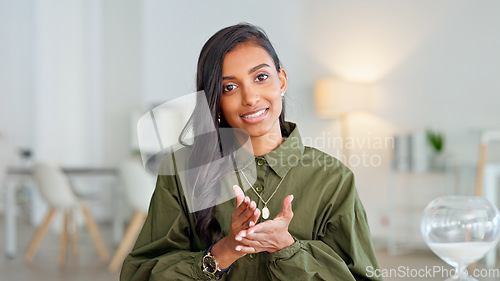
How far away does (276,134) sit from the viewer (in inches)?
38.7

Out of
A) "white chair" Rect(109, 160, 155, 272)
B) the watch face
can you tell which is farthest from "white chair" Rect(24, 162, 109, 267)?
the watch face

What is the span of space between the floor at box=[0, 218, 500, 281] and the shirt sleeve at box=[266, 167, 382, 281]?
5.39ft

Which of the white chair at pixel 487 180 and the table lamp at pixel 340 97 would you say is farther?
the table lamp at pixel 340 97

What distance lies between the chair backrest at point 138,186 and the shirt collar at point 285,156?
267 centimetres

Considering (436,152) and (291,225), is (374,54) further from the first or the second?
(291,225)

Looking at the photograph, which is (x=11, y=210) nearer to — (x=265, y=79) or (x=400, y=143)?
(x=400, y=143)

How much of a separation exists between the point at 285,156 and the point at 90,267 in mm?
3037

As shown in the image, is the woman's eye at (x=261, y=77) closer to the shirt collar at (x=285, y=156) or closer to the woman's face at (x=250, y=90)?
the woman's face at (x=250, y=90)

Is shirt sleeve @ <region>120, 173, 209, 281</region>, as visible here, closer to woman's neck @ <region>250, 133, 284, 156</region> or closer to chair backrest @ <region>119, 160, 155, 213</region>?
woman's neck @ <region>250, 133, 284, 156</region>

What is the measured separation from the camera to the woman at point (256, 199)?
87 centimetres

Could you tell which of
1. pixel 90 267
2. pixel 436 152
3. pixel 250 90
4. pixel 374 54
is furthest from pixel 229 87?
pixel 374 54

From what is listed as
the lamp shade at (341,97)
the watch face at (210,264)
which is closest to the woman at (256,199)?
the watch face at (210,264)

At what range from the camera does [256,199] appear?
946 millimetres

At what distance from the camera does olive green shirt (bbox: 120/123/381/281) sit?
88 centimetres
